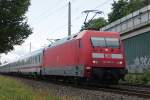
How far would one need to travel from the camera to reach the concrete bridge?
36.5 metres

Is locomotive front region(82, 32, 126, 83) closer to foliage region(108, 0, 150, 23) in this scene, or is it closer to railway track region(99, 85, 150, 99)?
railway track region(99, 85, 150, 99)

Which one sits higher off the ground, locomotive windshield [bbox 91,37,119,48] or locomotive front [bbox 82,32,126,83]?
locomotive windshield [bbox 91,37,119,48]

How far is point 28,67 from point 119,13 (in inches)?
1765

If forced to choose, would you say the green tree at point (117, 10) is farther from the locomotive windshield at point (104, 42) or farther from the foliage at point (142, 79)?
the locomotive windshield at point (104, 42)

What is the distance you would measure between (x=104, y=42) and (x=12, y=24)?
63.2ft

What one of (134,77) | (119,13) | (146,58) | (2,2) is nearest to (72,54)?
(134,77)

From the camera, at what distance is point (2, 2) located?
131 ft

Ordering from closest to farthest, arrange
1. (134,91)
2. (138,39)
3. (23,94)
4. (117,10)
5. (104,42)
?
(23,94) < (134,91) < (104,42) < (138,39) < (117,10)

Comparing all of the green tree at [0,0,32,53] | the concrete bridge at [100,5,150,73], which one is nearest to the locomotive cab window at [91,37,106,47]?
the concrete bridge at [100,5,150,73]

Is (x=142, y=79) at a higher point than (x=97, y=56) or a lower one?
lower

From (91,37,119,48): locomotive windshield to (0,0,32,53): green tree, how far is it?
17.9 m

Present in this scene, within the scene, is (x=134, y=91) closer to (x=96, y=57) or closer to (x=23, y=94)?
(x=96, y=57)

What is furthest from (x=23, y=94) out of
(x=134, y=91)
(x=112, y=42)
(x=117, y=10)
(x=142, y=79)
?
(x=117, y=10)

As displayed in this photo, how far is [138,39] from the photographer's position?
38375 mm
